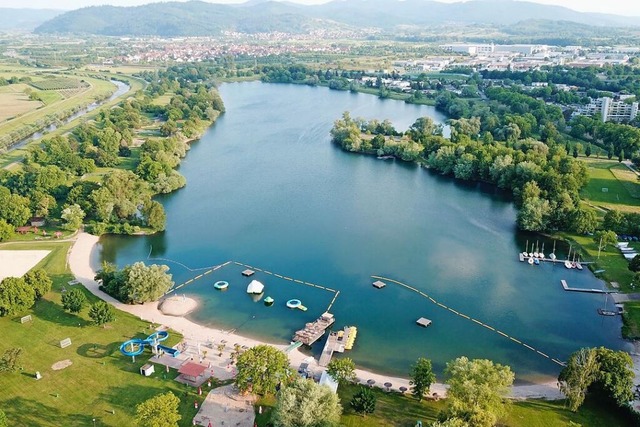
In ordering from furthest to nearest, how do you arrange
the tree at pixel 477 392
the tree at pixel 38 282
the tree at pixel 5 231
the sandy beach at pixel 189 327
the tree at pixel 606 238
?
the tree at pixel 5 231
the tree at pixel 606 238
the tree at pixel 38 282
the sandy beach at pixel 189 327
the tree at pixel 477 392

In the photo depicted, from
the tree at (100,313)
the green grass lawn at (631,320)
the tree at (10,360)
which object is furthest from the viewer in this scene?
the green grass lawn at (631,320)

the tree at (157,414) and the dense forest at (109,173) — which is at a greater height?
the dense forest at (109,173)

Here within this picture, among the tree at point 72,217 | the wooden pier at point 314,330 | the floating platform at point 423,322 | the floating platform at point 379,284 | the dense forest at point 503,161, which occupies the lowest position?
the floating platform at point 423,322

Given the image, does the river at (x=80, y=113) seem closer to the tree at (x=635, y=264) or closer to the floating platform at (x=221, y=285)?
the floating platform at (x=221, y=285)

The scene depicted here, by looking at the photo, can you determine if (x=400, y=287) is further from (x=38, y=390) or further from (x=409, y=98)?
(x=409, y=98)

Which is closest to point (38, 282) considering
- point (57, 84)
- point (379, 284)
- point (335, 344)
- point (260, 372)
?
point (260, 372)

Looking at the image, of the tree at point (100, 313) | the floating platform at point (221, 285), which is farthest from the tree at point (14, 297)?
the floating platform at point (221, 285)

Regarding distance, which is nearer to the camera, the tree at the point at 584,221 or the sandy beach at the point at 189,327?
the sandy beach at the point at 189,327

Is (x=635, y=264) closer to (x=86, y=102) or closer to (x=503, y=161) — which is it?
(x=503, y=161)
